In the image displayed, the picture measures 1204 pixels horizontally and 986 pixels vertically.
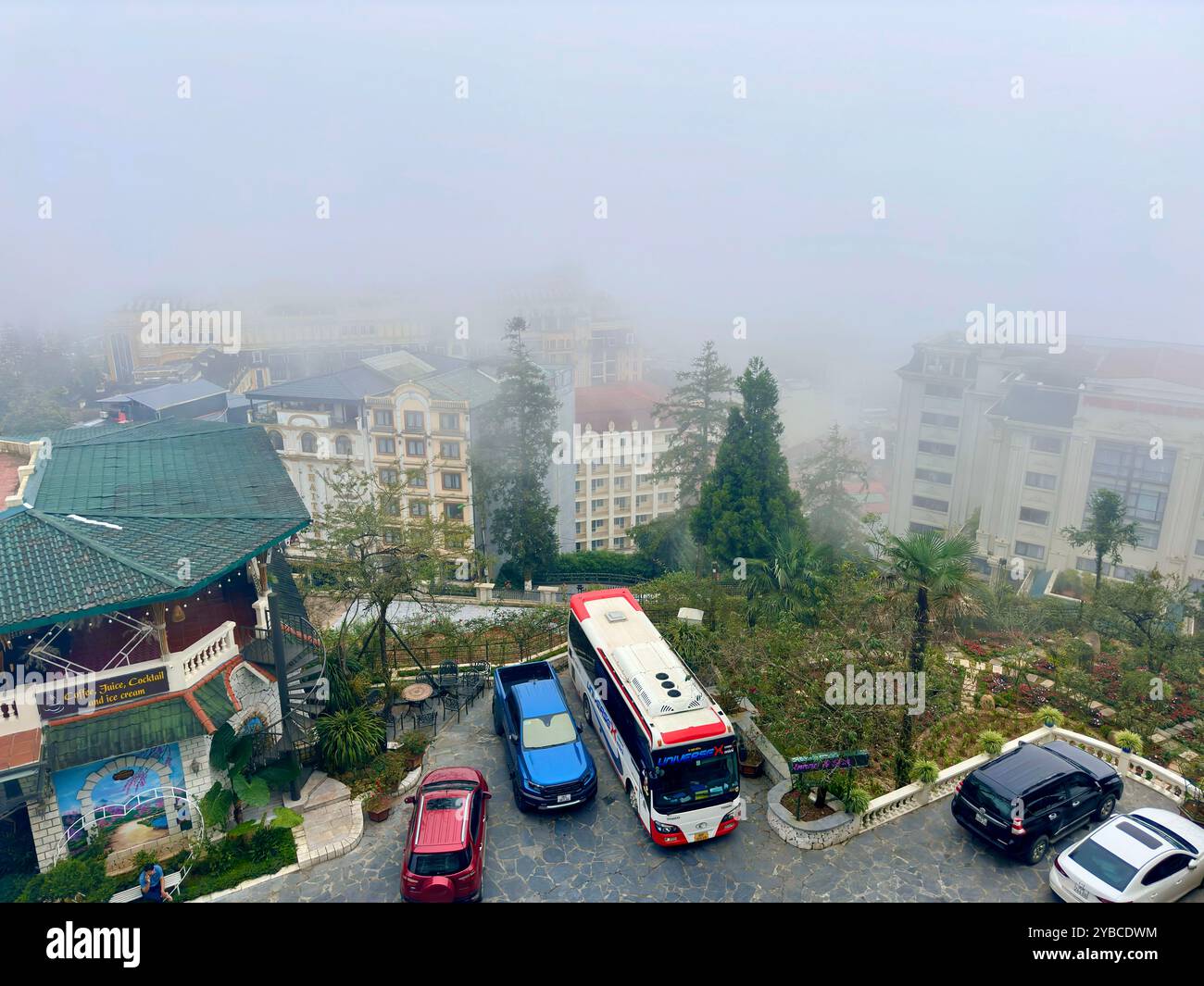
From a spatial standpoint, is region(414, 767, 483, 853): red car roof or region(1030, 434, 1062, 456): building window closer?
region(414, 767, 483, 853): red car roof

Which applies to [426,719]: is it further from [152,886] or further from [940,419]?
[940,419]

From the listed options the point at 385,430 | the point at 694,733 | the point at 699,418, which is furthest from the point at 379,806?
the point at 385,430

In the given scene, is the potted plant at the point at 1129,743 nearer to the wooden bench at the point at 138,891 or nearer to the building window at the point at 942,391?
the wooden bench at the point at 138,891

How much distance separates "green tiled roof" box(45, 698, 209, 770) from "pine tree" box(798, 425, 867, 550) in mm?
32468

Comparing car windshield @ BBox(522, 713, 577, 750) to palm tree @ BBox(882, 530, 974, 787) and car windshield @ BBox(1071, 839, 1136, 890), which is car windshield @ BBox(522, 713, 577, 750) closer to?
palm tree @ BBox(882, 530, 974, 787)

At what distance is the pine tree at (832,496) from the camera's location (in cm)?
4153

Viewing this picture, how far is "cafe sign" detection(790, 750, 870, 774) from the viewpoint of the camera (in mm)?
16234

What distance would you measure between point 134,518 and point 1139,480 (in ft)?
182

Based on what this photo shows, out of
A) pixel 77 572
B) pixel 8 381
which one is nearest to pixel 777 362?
pixel 8 381

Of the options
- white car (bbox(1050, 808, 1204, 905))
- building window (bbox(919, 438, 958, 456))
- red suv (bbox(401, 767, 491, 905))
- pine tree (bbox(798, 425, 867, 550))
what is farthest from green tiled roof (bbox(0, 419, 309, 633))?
building window (bbox(919, 438, 958, 456))

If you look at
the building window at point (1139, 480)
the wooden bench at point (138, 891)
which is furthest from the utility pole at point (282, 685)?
the building window at point (1139, 480)

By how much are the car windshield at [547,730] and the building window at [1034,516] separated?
47.4 metres

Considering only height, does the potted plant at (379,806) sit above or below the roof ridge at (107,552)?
below

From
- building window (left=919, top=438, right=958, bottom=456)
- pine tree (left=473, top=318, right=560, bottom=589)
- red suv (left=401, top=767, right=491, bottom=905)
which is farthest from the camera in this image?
building window (left=919, top=438, right=958, bottom=456)
